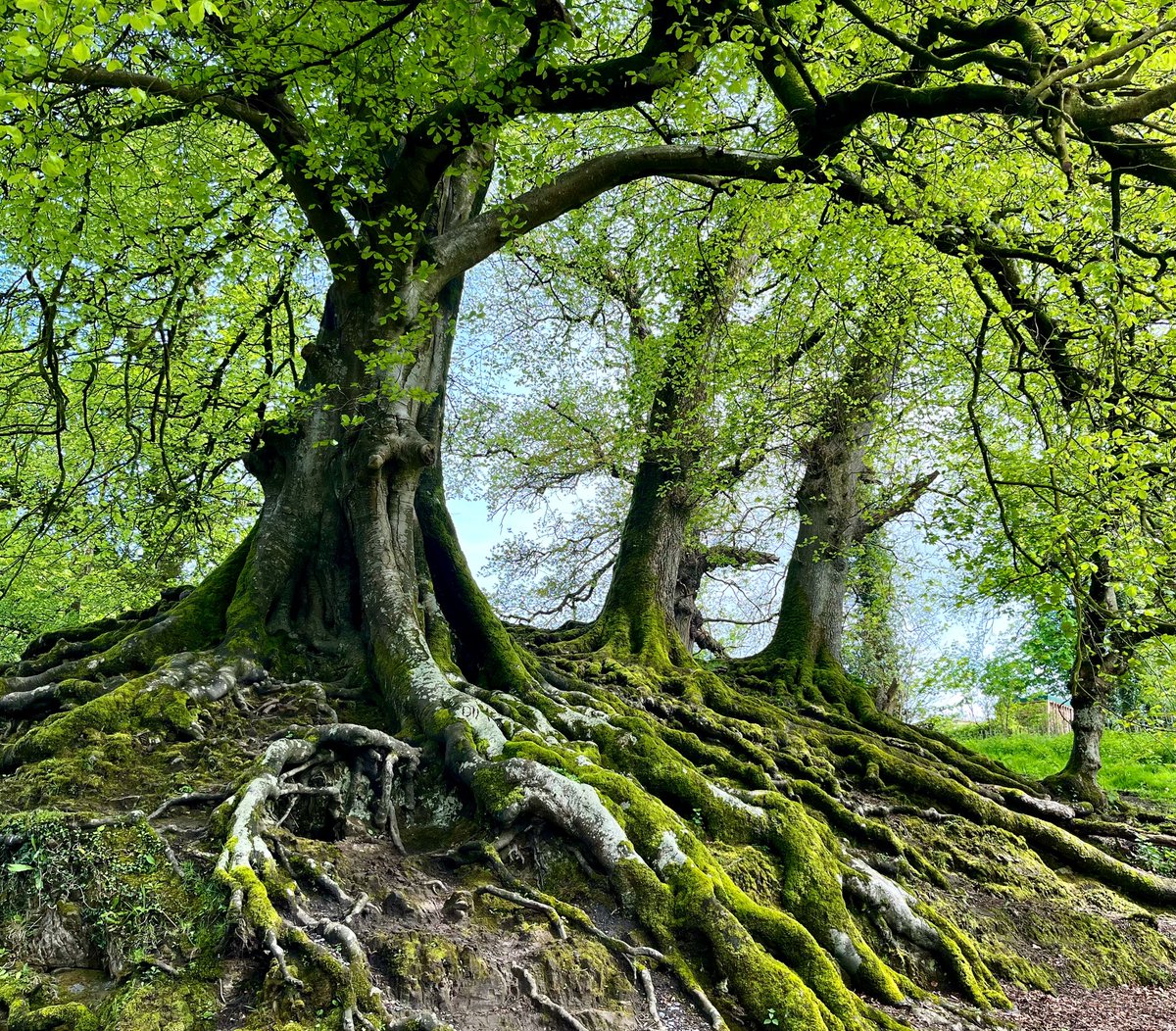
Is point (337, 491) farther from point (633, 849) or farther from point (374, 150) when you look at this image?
point (633, 849)

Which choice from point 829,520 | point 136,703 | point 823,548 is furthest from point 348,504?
point 829,520

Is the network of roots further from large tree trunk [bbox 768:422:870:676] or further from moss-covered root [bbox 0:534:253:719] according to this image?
large tree trunk [bbox 768:422:870:676]

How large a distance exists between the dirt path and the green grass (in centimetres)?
498

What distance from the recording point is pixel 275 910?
149 inches

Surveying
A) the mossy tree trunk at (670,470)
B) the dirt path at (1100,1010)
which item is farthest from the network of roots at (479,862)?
the mossy tree trunk at (670,470)

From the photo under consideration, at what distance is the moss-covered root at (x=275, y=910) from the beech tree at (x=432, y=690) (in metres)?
0.02

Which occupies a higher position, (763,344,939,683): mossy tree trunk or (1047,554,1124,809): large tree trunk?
(763,344,939,683): mossy tree trunk

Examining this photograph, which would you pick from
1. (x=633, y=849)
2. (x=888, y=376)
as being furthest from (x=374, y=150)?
(x=888, y=376)

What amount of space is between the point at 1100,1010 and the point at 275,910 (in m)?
6.21

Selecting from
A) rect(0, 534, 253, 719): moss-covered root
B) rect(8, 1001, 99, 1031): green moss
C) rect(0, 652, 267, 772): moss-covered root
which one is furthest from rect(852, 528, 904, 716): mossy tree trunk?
rect(8, 1001, 99, 1031): green moss

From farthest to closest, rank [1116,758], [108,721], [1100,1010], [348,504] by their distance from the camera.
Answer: [1116,758] → [348,504] → [108,721] → [1100,1010]

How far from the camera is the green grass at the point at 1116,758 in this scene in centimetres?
1278

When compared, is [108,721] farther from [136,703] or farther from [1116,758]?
[1116,758]

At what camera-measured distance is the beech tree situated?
13.0 feet
